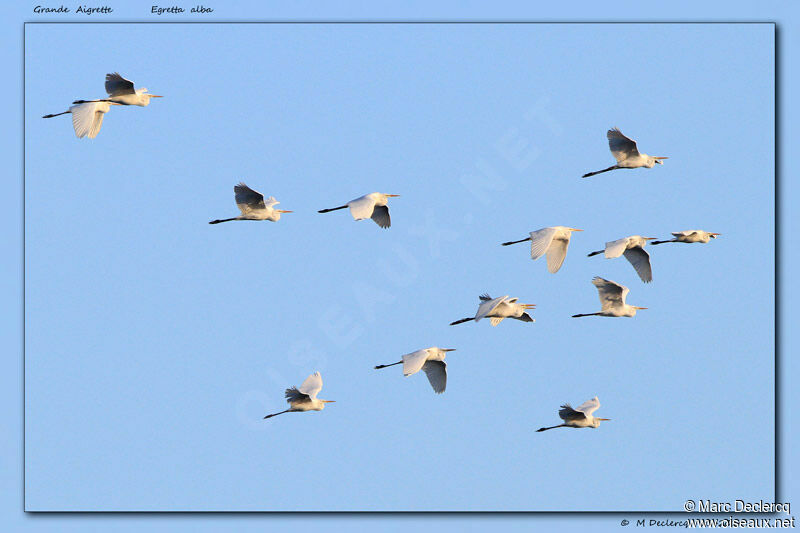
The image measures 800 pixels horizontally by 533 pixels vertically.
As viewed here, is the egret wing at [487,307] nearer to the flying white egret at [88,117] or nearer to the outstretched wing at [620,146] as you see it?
the outstretched wing at [620,146]

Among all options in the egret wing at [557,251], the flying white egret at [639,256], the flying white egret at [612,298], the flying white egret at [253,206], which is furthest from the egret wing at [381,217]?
the flying white egret at [639,256]

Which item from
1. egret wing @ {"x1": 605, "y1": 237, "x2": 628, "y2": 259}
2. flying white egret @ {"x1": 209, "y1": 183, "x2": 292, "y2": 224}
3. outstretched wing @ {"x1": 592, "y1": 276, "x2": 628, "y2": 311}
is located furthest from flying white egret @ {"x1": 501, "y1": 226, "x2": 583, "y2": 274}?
flying white egret @ {"x1": 209, "y1": 183, "x2": 292, "y2": 224}

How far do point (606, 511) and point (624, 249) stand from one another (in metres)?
3.16

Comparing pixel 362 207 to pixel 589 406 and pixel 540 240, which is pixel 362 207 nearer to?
pixel 540 240

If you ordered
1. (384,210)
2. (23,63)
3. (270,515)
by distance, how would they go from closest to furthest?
1. (270,515)
2. (23,63)
3. (384,210)

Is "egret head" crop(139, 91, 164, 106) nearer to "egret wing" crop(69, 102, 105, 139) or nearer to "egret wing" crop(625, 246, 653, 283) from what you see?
"egret wing" crop(69, 102, 105, 139)

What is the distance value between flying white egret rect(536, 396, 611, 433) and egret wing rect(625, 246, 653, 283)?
183 centimetres

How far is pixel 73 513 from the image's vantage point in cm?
1320

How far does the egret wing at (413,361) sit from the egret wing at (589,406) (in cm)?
285

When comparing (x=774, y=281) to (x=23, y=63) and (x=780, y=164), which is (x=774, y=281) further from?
(x=23, y=63)

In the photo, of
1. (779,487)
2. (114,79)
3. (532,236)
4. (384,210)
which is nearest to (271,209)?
(384,210)

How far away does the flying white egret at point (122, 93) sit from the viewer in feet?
47.8

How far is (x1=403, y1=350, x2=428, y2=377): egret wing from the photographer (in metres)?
13.4

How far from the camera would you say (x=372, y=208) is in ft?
46.3
